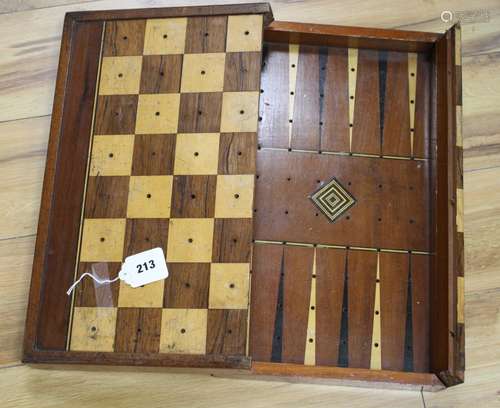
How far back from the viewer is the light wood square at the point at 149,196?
1674 mm

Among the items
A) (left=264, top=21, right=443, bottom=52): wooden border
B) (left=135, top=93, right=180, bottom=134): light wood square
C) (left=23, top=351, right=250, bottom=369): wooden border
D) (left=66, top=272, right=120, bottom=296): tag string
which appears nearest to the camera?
(left=23, top=351, right=250, bottom=369): wooden border

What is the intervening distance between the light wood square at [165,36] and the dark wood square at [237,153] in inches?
13.6

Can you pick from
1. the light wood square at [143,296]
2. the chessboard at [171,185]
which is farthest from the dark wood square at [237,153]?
the light wood square at [143,296]

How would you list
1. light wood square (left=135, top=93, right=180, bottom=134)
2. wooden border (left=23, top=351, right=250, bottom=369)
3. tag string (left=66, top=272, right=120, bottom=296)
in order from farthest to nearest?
light wood square (left=135, top=93, right=180, bottom=134) < tag string (left=66, top=272, right=120, bottom=296) < wooden border (left=23, top=351, right=250, bottom=369)

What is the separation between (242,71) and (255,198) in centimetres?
39

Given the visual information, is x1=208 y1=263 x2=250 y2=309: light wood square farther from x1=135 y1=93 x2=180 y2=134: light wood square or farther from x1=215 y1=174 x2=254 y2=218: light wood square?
x1=135 y1=93 x2=180 y2=134: light wood square

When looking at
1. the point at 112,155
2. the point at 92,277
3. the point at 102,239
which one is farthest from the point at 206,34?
the point at 92,277

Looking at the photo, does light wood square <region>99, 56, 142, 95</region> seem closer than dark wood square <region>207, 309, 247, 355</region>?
No

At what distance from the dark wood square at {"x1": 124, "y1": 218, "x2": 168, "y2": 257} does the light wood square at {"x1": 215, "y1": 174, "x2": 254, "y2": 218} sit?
17cm

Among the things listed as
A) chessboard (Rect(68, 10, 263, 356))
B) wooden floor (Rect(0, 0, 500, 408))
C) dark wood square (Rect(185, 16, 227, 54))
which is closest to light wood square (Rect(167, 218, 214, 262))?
chessboard (Rect(68, 10, 263, 356))

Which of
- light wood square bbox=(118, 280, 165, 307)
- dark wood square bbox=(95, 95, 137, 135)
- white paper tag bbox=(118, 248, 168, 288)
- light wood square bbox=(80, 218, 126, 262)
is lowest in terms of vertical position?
light wood square bbox=(118, 280, 165, 307)

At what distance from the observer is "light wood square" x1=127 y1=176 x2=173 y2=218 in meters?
1.67

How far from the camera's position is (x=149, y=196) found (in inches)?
66.4

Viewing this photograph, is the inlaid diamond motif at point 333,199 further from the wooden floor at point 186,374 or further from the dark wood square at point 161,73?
the dark wood square at point 161,73
